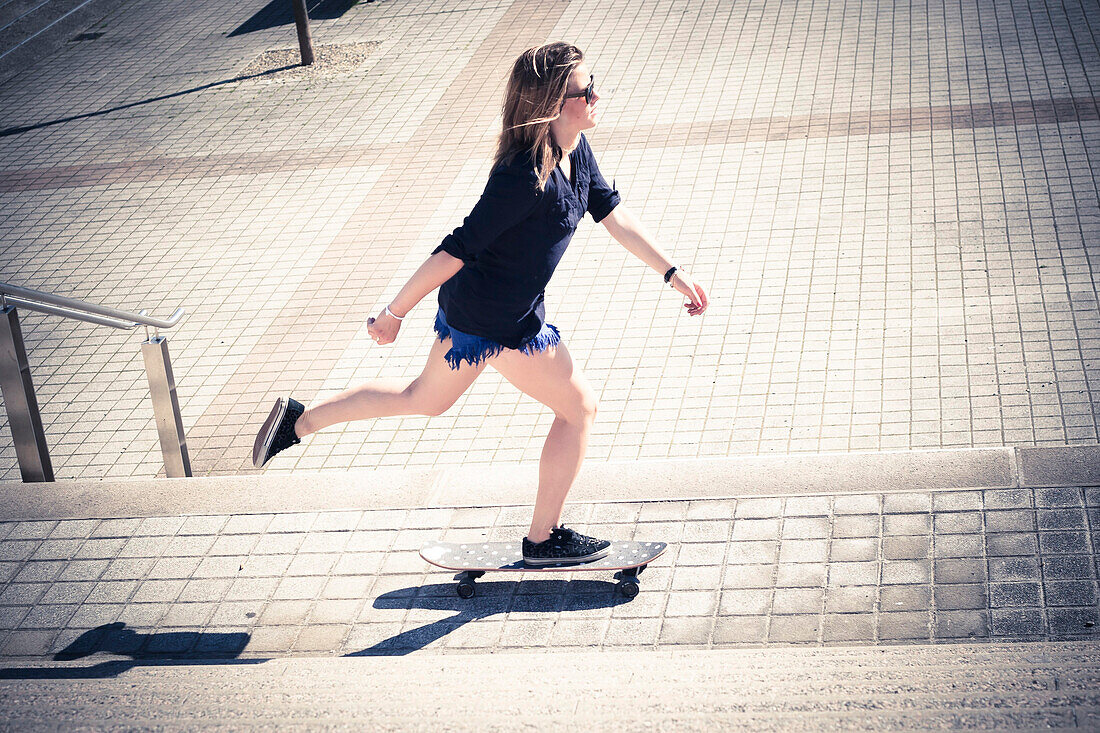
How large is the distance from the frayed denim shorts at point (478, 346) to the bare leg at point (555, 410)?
0.03 meters

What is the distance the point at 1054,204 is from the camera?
750cm

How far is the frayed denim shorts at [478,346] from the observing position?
12.1 feet

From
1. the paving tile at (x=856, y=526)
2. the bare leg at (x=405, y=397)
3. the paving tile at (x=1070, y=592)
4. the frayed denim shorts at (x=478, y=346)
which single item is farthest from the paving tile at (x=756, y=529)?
the bare leg at (x=405, y=397)

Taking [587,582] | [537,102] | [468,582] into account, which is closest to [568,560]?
[587,582]

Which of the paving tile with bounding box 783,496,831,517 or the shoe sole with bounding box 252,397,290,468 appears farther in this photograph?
the paving tile with bounding box 783,496,831,517

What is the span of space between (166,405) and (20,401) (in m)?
0.68

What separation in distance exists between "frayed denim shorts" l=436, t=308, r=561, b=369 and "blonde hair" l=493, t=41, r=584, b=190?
59cm

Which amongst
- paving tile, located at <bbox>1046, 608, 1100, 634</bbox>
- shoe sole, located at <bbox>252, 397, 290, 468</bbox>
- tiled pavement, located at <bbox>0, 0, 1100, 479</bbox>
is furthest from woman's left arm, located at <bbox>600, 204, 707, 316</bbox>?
paving tile, located at <bbox>1046, 608, 1100, 634</bbox>

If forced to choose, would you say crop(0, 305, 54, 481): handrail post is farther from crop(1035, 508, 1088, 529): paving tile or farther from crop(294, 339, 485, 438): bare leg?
crop(1035, 508, 1088, 529): paving tile

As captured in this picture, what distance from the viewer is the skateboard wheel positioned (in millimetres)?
3826

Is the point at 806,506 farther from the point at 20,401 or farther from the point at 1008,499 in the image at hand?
the point at 20,401

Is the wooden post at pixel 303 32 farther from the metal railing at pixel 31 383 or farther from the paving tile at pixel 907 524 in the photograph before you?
the paving tile at pixel 907 524

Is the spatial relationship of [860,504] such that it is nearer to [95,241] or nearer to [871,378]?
[871,378]

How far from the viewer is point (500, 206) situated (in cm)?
339
